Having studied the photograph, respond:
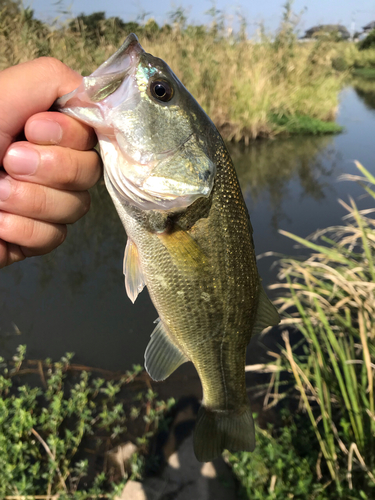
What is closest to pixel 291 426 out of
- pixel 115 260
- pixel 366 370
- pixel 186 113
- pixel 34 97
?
pixel 366 370

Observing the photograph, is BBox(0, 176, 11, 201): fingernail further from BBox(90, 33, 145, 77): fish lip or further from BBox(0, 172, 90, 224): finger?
BBox(90, 33, 145, 77): fish lip

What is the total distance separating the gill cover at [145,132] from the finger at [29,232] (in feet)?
1.39

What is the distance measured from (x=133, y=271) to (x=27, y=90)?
0.76 metres

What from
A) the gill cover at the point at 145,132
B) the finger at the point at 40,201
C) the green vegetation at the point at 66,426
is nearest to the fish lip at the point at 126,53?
the gill cover at the point at 145,132

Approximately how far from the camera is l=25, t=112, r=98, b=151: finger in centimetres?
120

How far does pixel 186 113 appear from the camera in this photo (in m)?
1.29

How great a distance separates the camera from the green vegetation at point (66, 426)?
2.29 m

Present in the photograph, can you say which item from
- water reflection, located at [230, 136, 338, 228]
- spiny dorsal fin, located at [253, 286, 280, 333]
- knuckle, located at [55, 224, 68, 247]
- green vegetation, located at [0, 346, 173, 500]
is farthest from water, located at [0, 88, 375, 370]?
spiny dorsal fin, located at [253, 286, 280, 333]

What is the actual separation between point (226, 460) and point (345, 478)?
87 centimetres

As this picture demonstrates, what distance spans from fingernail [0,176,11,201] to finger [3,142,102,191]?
0.15 feet

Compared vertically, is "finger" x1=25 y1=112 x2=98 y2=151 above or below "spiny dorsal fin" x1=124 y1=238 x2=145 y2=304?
above

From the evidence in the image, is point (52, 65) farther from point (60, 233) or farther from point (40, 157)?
point (60, 233)

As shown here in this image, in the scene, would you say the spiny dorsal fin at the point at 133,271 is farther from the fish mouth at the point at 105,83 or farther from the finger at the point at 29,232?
the fish mouth at the point at 105,83

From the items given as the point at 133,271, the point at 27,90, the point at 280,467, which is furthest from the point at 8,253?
the point at 280,467
